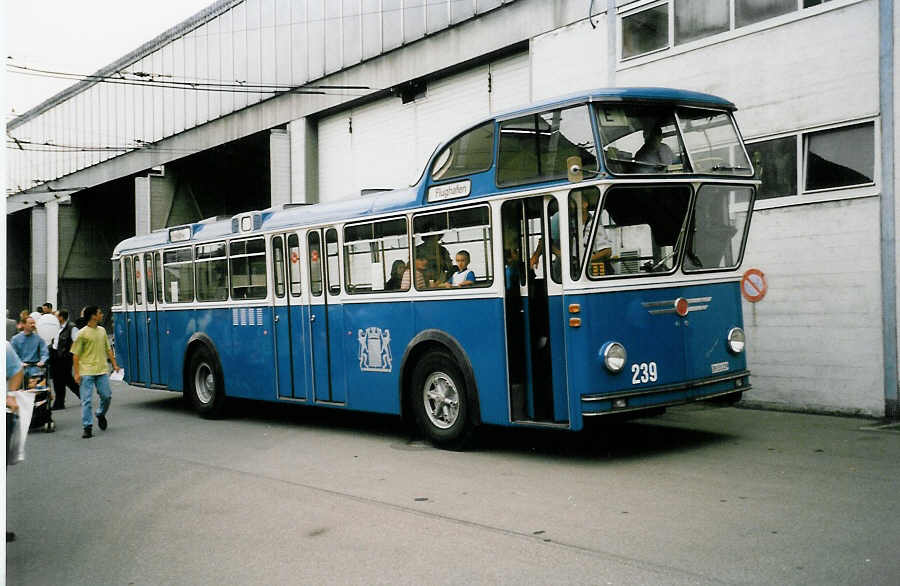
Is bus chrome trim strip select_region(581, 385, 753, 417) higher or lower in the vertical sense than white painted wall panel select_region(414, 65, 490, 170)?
lower

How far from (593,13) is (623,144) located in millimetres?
7541

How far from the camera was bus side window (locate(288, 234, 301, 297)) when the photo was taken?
12.2 m

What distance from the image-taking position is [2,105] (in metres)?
4.64

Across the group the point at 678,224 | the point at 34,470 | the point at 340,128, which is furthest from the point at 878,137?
the point at 340,128

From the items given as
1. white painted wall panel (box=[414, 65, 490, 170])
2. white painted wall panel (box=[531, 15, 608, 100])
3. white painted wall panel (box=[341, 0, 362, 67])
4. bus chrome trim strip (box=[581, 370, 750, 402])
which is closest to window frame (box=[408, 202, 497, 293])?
bus chrome trim strip (box=[581, 370, 750, 402])

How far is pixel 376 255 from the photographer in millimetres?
10820

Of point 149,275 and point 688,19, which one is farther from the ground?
point 688,19

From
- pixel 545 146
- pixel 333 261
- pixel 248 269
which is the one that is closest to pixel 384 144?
pixel 248 269

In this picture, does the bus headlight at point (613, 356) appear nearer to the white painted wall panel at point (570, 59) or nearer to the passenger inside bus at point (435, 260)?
the passenger inside bus at point (435, 260)

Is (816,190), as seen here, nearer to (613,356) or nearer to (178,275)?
(613,356)

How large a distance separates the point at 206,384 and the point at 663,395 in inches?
327

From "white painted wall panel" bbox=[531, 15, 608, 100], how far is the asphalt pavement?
21.3 feet

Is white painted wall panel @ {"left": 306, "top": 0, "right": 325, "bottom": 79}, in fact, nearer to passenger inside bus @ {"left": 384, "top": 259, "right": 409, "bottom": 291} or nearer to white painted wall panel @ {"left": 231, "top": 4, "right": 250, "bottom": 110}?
white painted wall panel @ {"left": 231, "top": 4, "right": 250, "bottom": 110}

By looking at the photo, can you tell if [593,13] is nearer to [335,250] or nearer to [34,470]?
[335,250]
